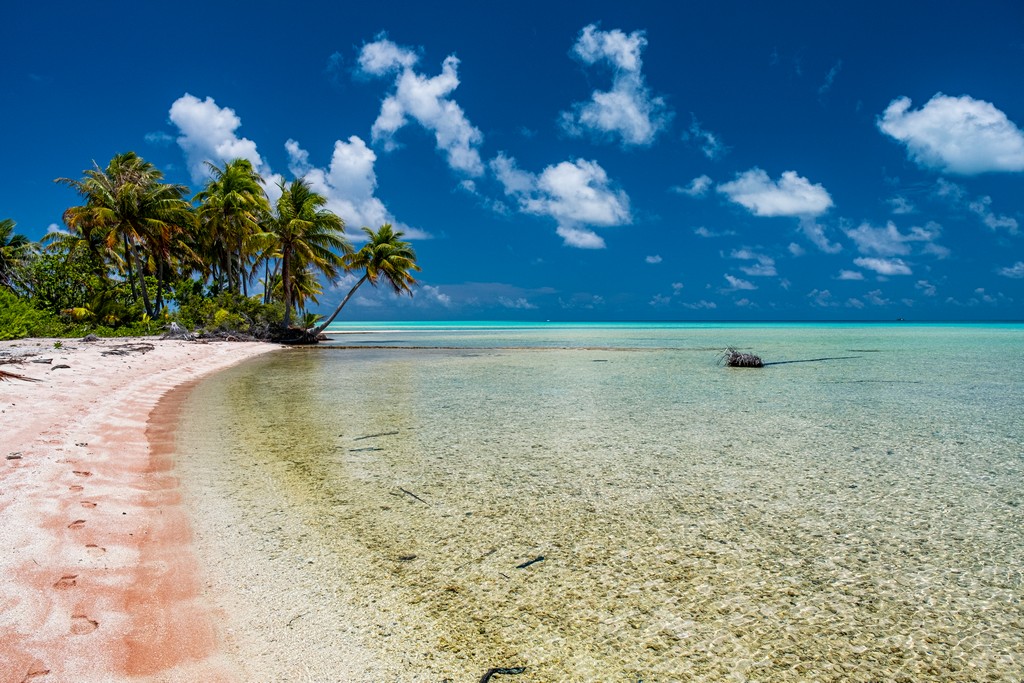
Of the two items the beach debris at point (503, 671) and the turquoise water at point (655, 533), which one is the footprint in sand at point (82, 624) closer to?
the turquoise water at point (655, 533)

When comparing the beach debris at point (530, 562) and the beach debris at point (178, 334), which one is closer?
the beach debris at point (530, 562)

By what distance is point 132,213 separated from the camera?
81.3 feet

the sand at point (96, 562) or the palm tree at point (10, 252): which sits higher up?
the palm tree at point (10, 252)

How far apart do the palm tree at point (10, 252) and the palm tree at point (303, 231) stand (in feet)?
42.2

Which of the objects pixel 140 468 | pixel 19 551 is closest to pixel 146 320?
pixel 140 468

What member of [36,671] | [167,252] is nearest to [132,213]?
[167,252]

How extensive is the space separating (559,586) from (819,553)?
5.00ft

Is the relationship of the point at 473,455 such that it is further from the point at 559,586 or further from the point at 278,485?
the point at 559,586

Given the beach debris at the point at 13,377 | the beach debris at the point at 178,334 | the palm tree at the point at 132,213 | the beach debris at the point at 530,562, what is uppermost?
the palm tree at the point at 132,213

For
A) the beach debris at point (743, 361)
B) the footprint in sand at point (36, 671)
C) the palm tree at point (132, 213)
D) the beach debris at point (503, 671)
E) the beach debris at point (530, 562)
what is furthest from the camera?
the palm tree at point (132, 213)

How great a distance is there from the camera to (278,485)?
164 inches

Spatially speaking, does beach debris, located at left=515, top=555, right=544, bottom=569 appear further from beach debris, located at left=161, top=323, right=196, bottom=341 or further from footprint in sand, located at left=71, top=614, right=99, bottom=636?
beach debris, located at left=161, top=323, right=196, bottom=341

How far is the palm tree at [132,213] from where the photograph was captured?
24.6 m

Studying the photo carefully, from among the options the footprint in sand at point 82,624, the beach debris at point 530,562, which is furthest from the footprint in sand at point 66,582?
the beach debris at point 530,562
